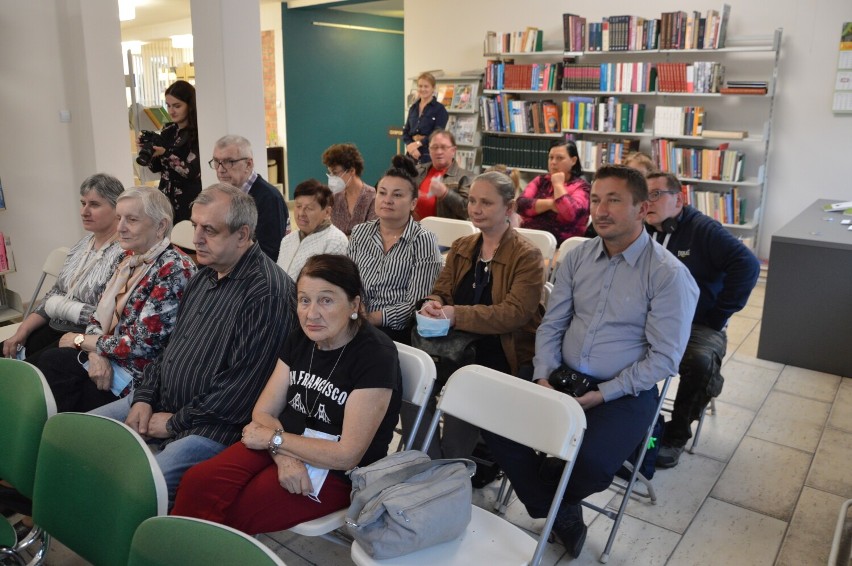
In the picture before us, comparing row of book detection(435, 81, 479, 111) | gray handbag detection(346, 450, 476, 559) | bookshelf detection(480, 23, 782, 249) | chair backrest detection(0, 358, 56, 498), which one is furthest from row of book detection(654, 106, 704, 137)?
chair backrest detection(0, 358, 56, 498)

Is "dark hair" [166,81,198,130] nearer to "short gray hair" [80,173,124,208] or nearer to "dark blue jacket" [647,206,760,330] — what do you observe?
"short gray hair" [80,173,124,208]

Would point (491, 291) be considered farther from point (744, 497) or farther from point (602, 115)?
point (602, 115)

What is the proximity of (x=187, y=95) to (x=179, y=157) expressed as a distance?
0.48m

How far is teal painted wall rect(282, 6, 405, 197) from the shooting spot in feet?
35.9

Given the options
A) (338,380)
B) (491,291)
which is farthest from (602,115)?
(338,380)

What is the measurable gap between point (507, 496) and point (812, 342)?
2.67 metres

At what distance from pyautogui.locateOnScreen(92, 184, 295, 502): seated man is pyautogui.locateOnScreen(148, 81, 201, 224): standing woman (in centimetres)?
255

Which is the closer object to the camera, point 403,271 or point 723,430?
point 403,271

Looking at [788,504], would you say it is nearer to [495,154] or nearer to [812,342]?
[812,342]

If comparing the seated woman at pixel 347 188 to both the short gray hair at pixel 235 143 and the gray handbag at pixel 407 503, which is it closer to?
the short gray hair at pixel 235 143

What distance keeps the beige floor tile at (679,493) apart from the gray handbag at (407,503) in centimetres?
127

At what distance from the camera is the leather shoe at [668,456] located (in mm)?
3287

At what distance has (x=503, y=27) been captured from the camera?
8.00m

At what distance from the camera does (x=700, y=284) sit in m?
3.43
